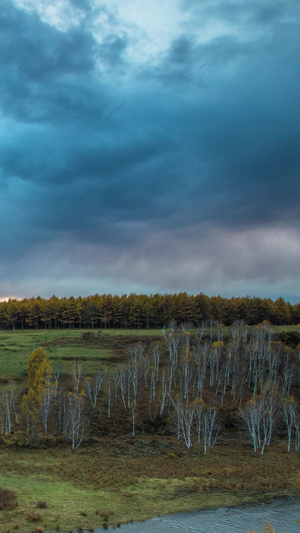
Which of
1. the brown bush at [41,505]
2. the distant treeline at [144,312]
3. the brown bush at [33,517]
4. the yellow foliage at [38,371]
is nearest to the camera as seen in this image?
the brown bush at [33,517]

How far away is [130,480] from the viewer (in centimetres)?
4997

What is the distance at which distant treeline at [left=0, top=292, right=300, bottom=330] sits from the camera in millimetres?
172250

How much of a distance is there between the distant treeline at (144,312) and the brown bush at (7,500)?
13166 cm

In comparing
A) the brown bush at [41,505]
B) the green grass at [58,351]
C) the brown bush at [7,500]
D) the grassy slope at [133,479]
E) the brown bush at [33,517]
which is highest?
the green grass at [58,351]

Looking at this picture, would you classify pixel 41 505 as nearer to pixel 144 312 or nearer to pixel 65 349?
pixel 65 349

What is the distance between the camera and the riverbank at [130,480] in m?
36.6

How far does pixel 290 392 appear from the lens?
10338cm

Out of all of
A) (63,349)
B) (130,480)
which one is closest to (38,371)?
(130,480)

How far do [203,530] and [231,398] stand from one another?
65088 millimetres

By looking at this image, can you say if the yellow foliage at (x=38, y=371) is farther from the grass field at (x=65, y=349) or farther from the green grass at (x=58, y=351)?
the green grass at (x=58, y=351)

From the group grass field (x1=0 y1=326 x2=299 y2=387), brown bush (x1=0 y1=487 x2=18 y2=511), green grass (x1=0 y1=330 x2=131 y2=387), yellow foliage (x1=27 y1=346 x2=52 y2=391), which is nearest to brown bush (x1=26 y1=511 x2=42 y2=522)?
brown bush (x1=0 y1=487 x2=18 y2=511)

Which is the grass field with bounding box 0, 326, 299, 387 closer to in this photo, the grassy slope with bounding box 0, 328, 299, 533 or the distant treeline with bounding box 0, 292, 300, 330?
the distant treeline with bounding box 0, 292, 300, 330

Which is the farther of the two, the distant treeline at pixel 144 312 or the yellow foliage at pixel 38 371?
the distant treeline at pixel 144 312

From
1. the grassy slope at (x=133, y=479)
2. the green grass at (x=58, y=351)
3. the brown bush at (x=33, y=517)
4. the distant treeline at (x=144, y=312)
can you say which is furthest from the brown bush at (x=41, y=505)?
the distant treeline at (x=144, y=312)
